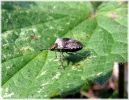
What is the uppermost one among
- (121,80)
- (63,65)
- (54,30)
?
(54,30)

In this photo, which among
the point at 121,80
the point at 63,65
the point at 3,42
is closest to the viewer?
the point at 63,65

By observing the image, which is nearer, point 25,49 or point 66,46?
point 66,46

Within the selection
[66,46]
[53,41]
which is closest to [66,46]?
[66,46]

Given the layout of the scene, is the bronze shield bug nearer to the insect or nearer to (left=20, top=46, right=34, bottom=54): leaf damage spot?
the insect

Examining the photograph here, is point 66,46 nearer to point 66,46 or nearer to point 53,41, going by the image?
point 66,46

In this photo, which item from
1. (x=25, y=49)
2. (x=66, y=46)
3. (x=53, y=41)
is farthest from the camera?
(x=53, y=41)

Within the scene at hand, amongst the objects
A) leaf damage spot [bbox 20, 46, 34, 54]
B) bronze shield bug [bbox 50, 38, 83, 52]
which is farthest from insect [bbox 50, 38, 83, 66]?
leaf damage spot [bbox 20, 46, 34, 54]

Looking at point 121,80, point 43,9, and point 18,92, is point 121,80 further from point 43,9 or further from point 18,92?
point 18,92

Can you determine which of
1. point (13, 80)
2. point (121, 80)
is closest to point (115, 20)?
point (121, 80)

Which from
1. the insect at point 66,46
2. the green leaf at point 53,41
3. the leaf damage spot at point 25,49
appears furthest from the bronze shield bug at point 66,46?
the leaf damage spot at point 25,49
